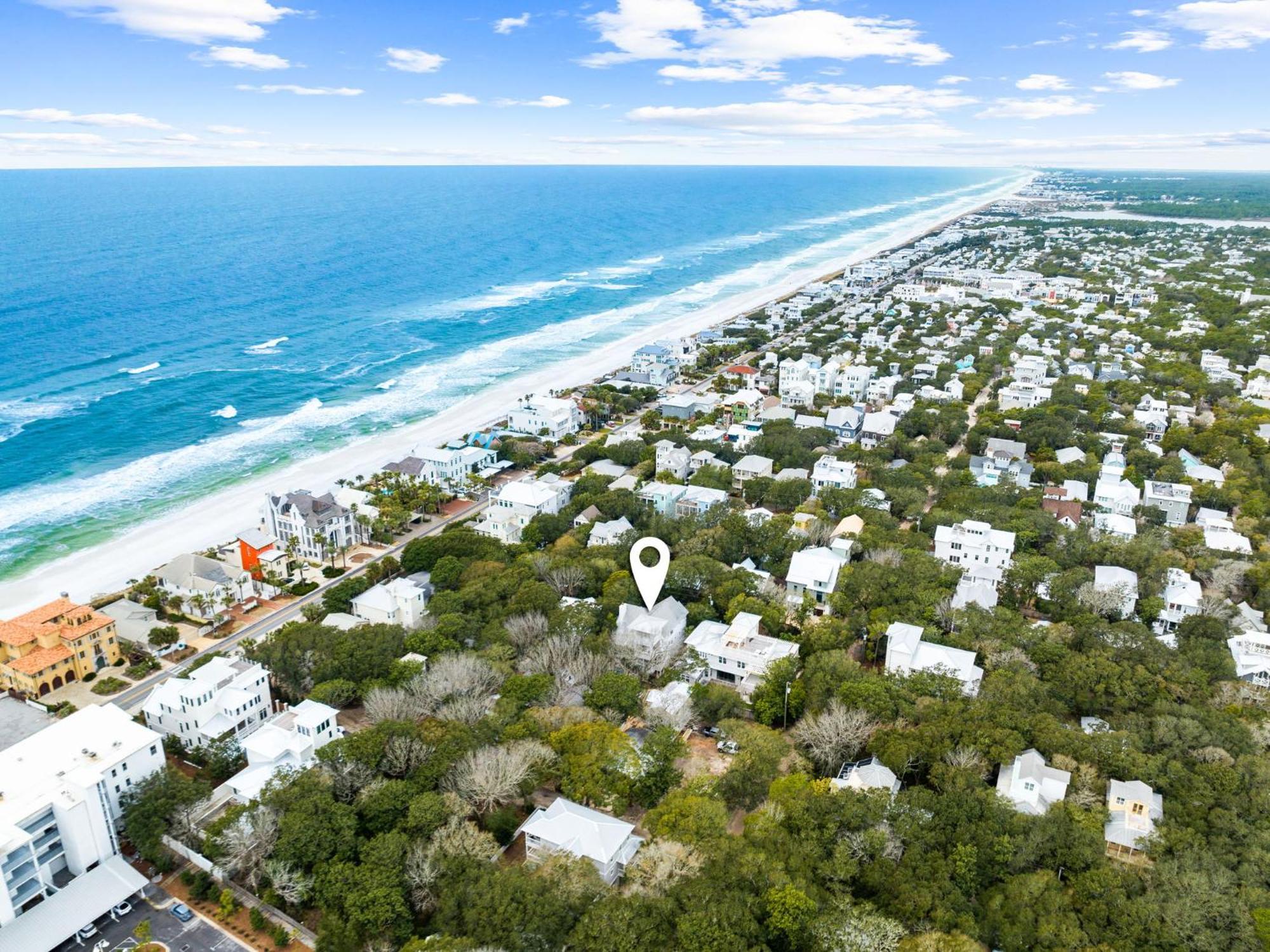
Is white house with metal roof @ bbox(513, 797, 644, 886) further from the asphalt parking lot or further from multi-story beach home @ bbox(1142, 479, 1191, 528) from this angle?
multi-story beach home @ bbox(1142, 479, 1191, 528)

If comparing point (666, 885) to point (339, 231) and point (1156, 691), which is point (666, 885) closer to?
point (1156, 691)

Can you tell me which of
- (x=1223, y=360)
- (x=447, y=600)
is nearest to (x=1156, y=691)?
(x=447, y=600)

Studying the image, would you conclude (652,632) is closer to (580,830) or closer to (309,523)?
(580,830)

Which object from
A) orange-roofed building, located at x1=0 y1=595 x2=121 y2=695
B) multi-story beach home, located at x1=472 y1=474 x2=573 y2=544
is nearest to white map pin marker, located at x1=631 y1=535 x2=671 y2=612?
multi-story beach home, located at x1=472 y1=474 x2=573 y2=544

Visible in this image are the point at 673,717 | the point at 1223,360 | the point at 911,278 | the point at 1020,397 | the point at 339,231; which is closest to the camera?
the point at 673,717

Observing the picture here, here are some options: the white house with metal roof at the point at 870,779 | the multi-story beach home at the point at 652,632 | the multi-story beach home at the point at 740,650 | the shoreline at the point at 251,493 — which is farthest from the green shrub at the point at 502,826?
the shoreline at the point at 251,493
